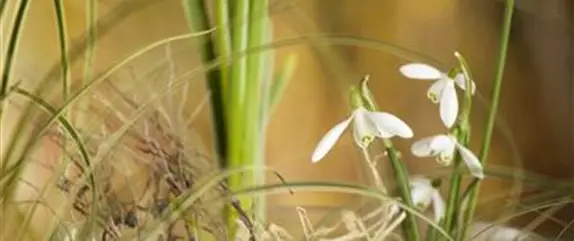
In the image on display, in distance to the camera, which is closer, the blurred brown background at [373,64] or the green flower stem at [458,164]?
the green flower stem at [458,164]

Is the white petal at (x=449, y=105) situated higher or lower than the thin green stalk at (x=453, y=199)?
higher

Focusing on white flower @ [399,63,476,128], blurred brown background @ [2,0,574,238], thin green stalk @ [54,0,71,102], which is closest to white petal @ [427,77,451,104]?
white flower @ [399,63,476,128]

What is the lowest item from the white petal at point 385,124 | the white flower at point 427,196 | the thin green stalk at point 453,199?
the thin green stalk at point 453,199

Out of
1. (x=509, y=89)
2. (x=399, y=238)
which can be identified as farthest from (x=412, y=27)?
(x=399, y=238)

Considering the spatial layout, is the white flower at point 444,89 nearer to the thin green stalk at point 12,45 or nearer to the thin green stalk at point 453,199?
the thin green stalk at point 453,199

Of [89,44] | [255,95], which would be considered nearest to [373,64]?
[255,95]

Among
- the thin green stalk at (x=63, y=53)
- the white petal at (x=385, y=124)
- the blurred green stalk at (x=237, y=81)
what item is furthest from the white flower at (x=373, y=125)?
the thin green stalk at (x=63, y=53)
